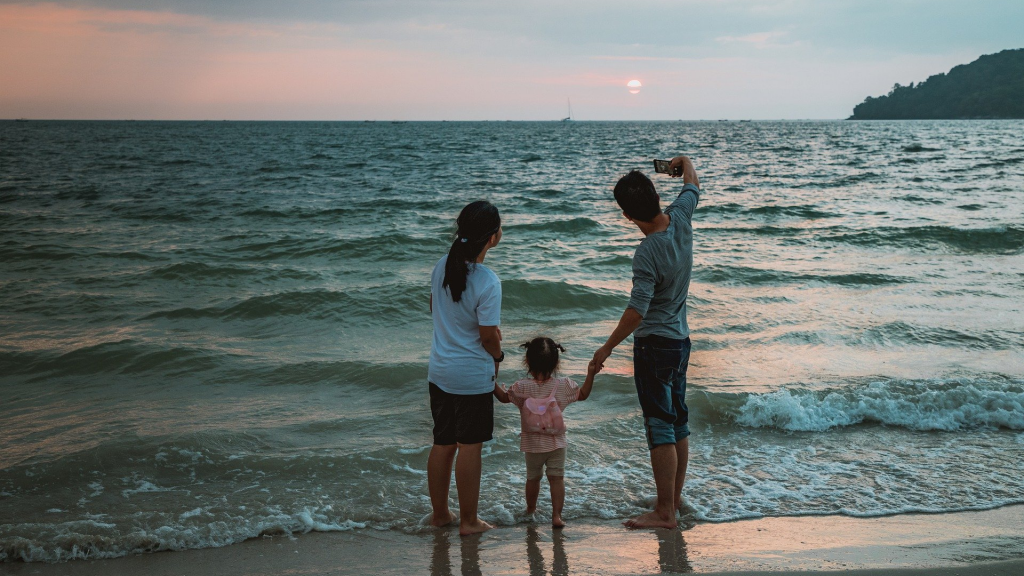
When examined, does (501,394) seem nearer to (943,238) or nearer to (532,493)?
(532,493)

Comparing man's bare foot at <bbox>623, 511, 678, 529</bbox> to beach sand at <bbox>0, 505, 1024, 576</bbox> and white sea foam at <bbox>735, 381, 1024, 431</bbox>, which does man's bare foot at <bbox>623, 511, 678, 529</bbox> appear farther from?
white sea foam at <bbox>735, 381, 1024, 431</bbox>

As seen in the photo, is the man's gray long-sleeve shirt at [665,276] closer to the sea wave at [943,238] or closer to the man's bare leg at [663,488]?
the man's bare leg at [663,488]

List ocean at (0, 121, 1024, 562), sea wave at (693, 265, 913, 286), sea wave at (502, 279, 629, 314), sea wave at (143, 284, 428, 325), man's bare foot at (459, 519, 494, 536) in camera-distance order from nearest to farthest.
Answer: man's bare foot at (459, 519, 494, 536) < ocean at (0, 121, 1024, 562) < sea wave at (143, 284, 428, 325) < sea wave at (502, 279, 629, 314) < sea wave at (693, 265, 913, 286)

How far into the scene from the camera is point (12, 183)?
80.4 ft

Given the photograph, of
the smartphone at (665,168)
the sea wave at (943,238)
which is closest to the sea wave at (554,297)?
the smartphone at (665,168)

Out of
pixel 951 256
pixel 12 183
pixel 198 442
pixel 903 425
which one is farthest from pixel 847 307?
pixel 12 183

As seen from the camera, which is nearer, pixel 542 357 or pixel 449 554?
pixel 449 554

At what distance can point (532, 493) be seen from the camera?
3.86 m

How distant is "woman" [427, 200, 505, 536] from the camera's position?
3.26 metres

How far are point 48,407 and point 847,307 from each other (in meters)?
8.96

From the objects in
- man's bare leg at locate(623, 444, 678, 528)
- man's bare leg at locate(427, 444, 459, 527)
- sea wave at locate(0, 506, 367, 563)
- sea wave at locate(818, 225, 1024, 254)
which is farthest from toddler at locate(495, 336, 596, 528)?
sea wave at locate(818, 225, 1024, 254)

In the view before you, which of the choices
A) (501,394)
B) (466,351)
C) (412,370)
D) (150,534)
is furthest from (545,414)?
(412,370)

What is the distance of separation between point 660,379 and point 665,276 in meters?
0.55

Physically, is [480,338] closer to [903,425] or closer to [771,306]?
[903,425]
